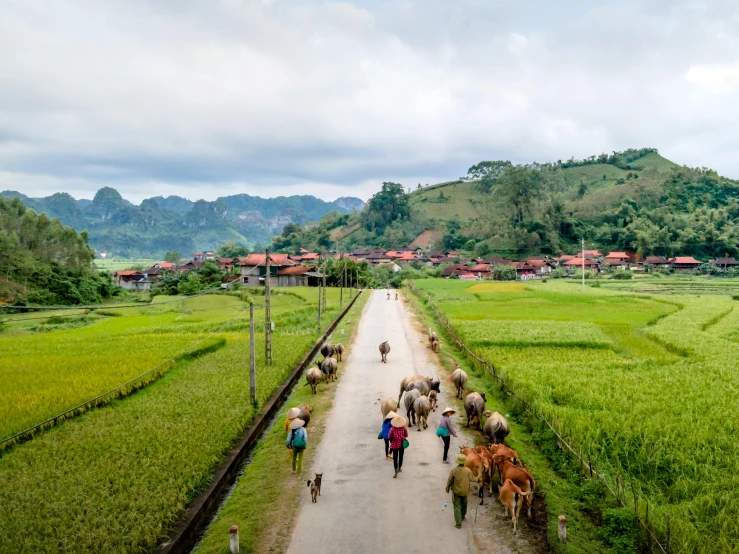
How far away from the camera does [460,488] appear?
989cm

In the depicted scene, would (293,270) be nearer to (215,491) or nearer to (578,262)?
(578,262)

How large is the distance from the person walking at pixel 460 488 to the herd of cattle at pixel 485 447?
2.97 ft

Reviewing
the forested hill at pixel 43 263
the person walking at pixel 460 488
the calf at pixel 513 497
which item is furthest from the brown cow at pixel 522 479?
the forested hill at pixel 43 263

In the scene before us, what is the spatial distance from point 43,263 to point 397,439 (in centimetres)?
7220

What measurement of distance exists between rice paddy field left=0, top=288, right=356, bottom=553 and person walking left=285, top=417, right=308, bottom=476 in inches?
80.0

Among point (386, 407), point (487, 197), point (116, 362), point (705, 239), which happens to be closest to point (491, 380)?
point (386, 407)

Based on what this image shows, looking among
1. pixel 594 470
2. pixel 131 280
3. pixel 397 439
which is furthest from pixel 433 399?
pixel 131 280

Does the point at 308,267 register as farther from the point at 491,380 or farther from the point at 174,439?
the point at 174,439

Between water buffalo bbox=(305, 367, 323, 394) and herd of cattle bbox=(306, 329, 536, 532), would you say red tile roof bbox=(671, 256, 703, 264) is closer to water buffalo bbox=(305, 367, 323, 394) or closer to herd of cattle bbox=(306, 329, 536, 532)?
herd of cattle bbox=(306, 329, 536, 532)

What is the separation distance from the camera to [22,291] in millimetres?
61781

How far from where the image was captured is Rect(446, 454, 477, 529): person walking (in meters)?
9.89

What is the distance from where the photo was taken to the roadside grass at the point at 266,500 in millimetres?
9578

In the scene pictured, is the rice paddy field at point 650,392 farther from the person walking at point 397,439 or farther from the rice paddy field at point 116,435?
the rice paddy field at point 116,435

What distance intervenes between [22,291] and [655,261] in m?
114
